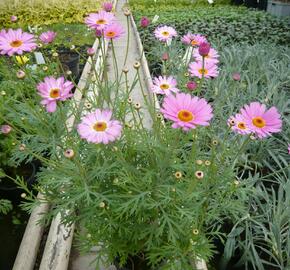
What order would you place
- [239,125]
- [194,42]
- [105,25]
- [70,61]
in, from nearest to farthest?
[239,125], [105,25], [194,42], [70,61]

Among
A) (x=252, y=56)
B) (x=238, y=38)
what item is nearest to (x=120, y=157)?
(x=252, y=56)

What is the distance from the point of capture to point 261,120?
1.02m

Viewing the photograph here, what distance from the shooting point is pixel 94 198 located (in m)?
1.24

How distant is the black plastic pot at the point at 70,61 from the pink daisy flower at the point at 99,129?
288cm

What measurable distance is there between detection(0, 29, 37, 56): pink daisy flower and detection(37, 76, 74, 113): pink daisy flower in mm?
170

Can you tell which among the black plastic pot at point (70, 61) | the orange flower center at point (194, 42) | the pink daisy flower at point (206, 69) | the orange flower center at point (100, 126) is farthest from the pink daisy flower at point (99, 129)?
the black plastic pot at point (70, 61)

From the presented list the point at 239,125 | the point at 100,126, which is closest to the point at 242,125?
the point at 239,125

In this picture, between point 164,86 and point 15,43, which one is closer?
point 15,43

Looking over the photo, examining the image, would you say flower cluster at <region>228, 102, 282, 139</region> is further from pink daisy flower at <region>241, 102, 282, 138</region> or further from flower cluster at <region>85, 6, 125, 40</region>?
flower cluster at <region>85, 6, 125, 40</region>

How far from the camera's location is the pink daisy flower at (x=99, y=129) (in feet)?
3.05

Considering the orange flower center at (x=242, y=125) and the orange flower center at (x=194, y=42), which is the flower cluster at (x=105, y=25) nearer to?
the orange flower center at (x=194, y=42)

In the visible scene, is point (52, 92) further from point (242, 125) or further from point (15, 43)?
point (242, 125)

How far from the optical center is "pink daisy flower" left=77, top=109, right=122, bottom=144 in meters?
0.93

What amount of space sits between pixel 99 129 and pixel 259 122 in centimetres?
44
